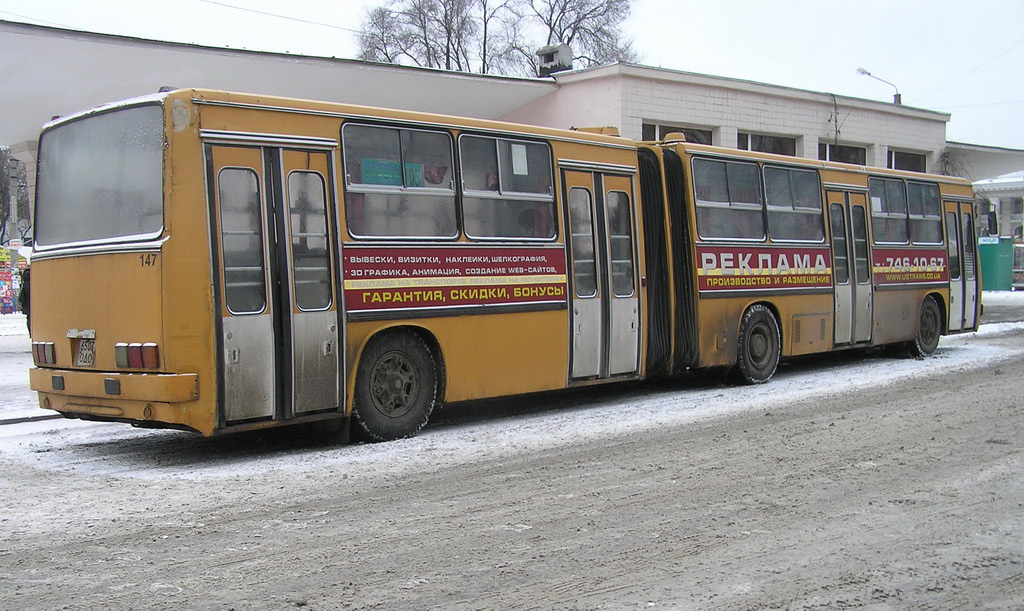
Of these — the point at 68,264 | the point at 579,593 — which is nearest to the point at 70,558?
the point at 579,593

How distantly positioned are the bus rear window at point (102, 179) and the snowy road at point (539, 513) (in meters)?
1.96

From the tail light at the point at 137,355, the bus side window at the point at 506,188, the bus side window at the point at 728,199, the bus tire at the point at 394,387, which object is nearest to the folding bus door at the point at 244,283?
the tail light at the point at 137,355

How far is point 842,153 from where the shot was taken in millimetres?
28984

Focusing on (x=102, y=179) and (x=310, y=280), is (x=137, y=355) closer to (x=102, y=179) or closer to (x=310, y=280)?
(x=310, y=280)

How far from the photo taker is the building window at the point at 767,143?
2562 centimetres

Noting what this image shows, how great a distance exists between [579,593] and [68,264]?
5790 mm

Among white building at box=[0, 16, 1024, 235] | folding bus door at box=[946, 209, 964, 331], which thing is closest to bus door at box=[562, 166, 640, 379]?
white building at box=[0, 16, 1024, 235]

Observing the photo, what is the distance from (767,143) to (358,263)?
65.5ft

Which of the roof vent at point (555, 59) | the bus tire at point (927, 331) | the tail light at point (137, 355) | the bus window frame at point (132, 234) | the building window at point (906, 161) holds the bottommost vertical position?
the bus tire at point (927, 331)

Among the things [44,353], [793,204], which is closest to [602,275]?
[793,204]

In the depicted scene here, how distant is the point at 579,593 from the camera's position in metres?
4.82

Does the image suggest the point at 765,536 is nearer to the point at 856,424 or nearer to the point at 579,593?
the point at 579,593

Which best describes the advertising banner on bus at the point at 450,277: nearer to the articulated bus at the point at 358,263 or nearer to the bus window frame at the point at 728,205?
the articulated bus at the point at 358,263

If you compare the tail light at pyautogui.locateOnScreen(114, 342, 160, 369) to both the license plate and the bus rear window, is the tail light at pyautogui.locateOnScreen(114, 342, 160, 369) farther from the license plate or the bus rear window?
the bus rear window
